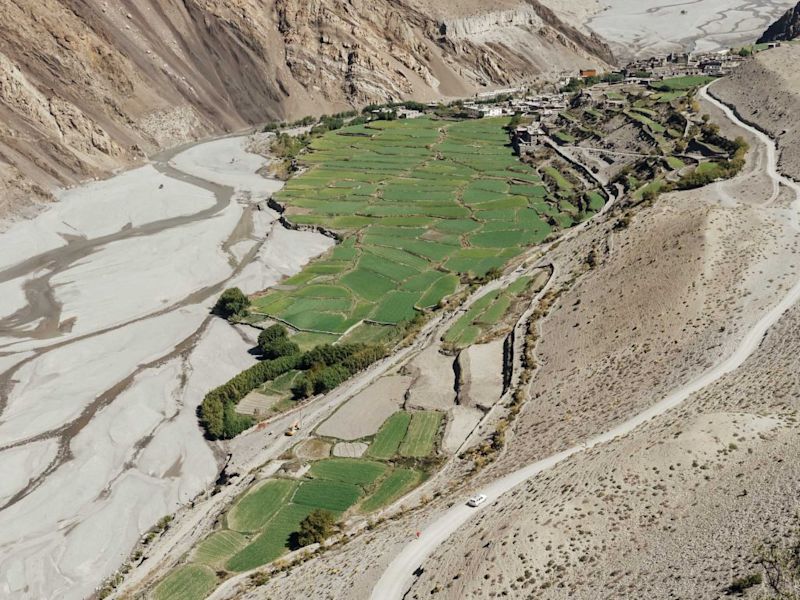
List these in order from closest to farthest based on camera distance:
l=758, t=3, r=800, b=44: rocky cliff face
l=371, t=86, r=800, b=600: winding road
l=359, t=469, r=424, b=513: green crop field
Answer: l=371, t=86, r=800, b=600: winding road
l=359, t=469, r=424, b=513: green crop field
l=758, t=3, r=800, b=44: rocky cliff face

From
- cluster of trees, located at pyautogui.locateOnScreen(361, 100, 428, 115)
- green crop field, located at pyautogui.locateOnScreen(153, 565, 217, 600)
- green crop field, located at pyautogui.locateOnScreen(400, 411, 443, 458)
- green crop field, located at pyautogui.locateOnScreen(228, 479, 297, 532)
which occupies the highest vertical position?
cluster of trees, located at pyautogui.locateOnScreen(361, 100, 428, 115)

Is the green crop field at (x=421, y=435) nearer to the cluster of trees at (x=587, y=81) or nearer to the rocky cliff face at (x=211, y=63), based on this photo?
the rocky cliff face at (x=211, y=63)

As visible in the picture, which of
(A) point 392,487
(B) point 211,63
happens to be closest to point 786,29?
(B) point 211,63

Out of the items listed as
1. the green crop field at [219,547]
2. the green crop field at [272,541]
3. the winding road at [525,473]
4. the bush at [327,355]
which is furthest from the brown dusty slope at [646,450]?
the bush at [327,355]

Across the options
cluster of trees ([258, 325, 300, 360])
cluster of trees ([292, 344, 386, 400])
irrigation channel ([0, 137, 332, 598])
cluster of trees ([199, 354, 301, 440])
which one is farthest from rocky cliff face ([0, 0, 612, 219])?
cluster of trees ([292, 344, 386, 400])

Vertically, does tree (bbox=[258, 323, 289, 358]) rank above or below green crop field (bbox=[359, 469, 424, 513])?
above

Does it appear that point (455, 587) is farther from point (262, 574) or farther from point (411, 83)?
point (411, 83)

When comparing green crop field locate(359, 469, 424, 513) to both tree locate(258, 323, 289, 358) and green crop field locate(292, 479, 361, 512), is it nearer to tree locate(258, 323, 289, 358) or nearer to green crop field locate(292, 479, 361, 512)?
green crop field locate(292, 479, 361, 512)
